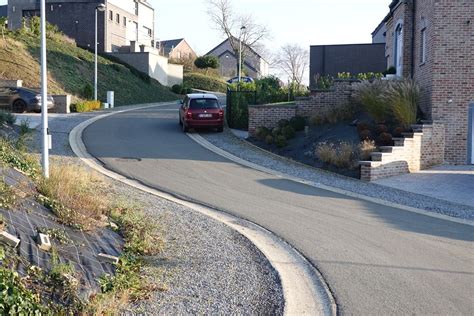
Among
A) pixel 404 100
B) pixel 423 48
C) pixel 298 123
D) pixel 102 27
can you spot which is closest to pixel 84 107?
pixel 298 123

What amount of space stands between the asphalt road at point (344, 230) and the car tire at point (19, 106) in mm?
12338

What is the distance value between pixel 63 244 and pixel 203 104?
61.7 ft

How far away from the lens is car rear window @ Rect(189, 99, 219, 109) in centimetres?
A: 2578

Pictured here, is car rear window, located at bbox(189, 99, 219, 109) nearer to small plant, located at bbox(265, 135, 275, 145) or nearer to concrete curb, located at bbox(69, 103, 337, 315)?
small plant, located at bbox(265, 135, 275, 145)

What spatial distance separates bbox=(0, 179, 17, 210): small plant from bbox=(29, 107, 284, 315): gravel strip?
1856mm

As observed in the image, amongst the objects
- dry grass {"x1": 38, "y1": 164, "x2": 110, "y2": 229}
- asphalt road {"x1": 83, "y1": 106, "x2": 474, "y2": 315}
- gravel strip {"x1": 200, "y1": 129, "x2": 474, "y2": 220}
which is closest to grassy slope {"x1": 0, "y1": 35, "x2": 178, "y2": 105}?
gravel strip {"x1": 200, "y1": 129, "x2": 474, "y2": 220}

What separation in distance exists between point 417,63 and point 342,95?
2909mm

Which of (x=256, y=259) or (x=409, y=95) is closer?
(x=256, y=259)

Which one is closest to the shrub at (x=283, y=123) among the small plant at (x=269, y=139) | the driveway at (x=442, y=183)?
the small plant at (x=269, y=139)

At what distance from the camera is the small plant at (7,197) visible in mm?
7633

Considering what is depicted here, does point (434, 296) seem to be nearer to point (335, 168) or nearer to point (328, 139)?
point (335, 168)

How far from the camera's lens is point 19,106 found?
31469 mm

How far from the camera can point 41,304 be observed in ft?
17.7

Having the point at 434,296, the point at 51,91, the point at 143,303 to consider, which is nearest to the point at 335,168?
the point at 434,296
